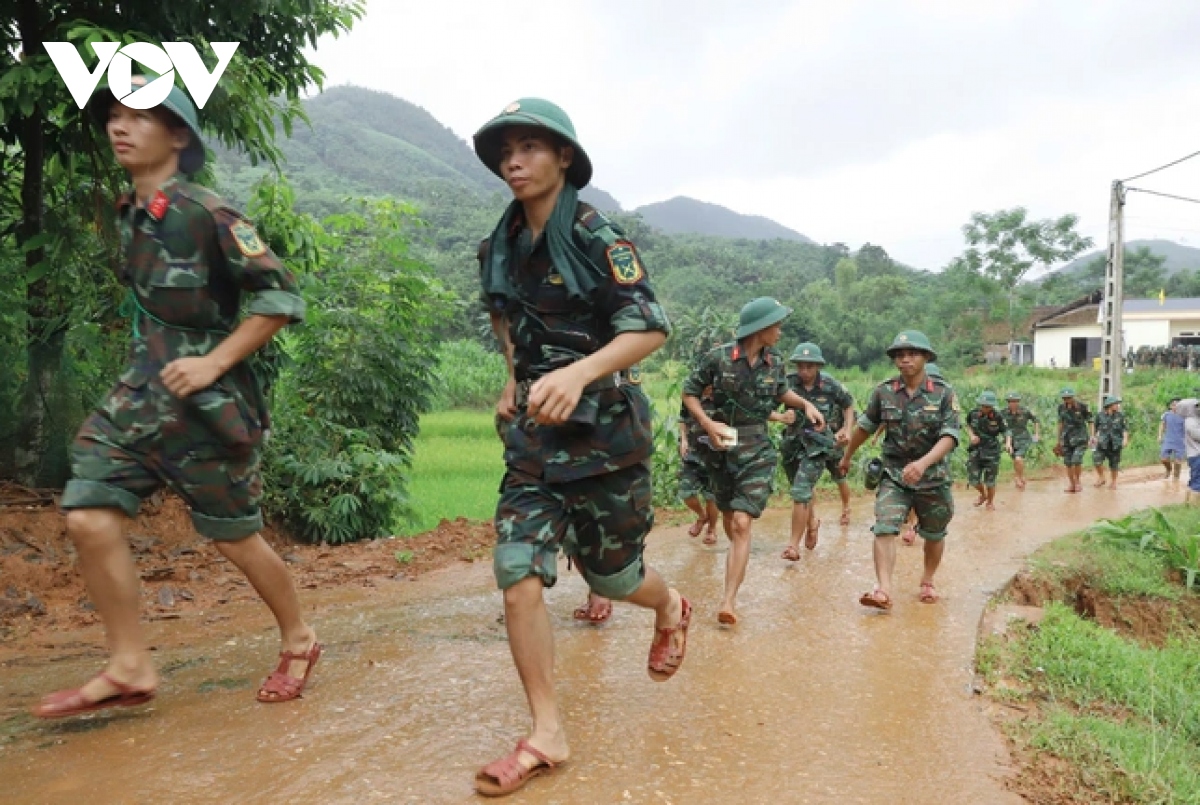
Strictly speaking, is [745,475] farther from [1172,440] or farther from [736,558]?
[1172,440]

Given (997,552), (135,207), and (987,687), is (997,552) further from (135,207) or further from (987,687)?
(135,207)

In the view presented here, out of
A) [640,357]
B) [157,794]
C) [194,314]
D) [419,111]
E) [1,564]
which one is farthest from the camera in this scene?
[419,111]

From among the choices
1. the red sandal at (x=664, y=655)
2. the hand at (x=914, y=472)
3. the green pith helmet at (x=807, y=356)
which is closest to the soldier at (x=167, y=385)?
the red sandal at (x=664, y=655)

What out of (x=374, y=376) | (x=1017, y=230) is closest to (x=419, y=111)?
(x=1017, y=230)

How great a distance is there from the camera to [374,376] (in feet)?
26.3

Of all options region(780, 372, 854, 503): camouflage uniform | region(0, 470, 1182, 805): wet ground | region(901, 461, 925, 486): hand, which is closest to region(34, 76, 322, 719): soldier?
region(0, 470, 1182, 805): wet ground

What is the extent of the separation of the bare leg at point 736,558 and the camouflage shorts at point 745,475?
11cm

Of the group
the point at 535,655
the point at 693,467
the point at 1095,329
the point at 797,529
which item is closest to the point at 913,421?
the point at 797,529

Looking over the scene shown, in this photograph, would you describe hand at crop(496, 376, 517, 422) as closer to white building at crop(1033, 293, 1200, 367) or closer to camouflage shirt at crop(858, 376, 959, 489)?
camouflage shirt at crop(858, 376, 959, 489)

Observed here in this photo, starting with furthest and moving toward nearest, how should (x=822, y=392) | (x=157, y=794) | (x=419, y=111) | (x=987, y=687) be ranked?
(x=419, y=111) < (x=822, y=392) < (x=987, y=687) < (x=157, y=794)

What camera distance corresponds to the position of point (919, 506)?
5777 mm

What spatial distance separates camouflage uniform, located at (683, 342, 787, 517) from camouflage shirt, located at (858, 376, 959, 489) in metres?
0.67

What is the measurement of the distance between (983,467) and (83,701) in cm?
1053

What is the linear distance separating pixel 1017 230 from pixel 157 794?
52.3 m
